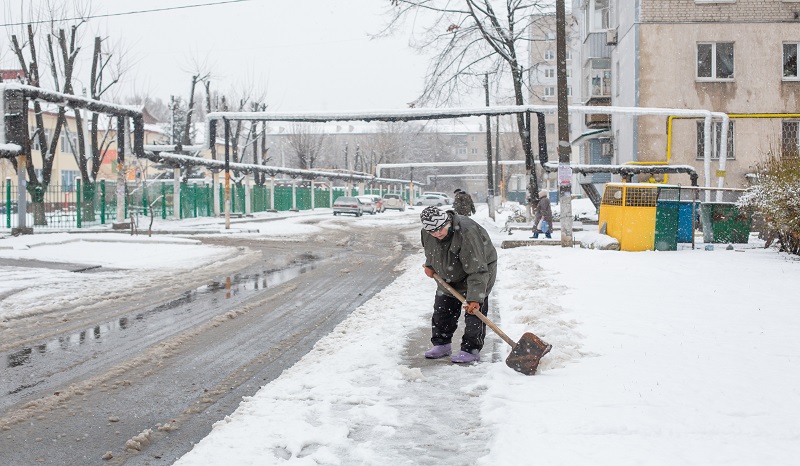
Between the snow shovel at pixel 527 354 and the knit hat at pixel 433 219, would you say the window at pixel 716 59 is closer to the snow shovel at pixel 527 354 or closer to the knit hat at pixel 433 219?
the knit hat at pixel 433 219

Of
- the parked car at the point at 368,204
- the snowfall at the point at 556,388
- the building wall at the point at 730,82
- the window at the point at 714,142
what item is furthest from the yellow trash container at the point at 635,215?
the parked car at the point at 368,204

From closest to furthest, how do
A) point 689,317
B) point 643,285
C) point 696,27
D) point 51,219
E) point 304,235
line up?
point 689,317 < point 643,285 < point 304,235 < point 696,27 < point 51,219

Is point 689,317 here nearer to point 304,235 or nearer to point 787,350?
point 787,350

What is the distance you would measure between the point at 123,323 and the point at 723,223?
1412cm

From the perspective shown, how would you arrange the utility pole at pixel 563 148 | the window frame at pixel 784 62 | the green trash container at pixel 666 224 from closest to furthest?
the green trash container at pixel 666 224, the utility pole at pixel 563 148, the window frame at pixel 784 62

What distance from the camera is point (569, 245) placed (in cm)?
1742

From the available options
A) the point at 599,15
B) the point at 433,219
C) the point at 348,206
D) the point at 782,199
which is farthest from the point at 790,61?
the point at 348,206

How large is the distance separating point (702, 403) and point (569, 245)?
12.5 metres

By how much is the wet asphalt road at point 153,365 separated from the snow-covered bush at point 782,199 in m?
7.64

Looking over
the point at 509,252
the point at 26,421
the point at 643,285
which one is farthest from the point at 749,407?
the point at 509,252

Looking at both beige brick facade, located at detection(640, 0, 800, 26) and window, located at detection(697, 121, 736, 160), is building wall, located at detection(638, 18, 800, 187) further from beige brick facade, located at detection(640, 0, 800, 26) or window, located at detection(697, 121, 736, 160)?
window, located at detection(697, 121, 736, 160)

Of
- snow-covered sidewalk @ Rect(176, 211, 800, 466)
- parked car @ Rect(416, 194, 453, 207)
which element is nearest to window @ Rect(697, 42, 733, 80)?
snow-covered sidewalk @ Rect(176, 211, 800, 466)

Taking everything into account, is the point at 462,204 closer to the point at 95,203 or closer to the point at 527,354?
the point at 527,354

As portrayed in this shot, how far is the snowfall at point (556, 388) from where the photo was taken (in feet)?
14.1
